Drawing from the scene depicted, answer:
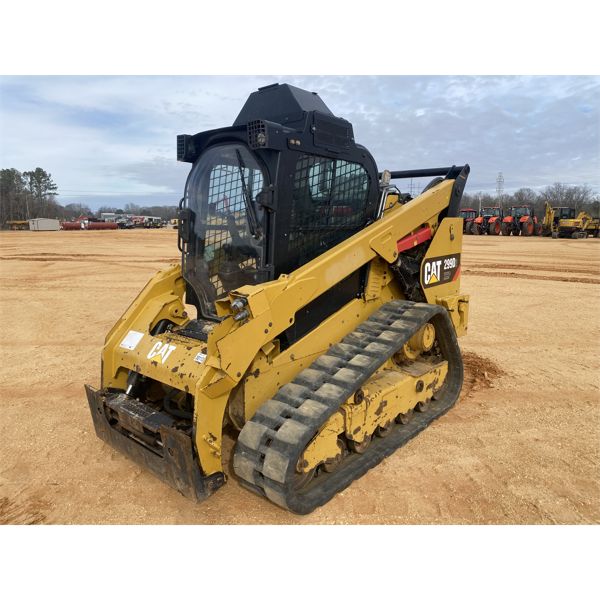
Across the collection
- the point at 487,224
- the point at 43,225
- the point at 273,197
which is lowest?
the point at 43,225

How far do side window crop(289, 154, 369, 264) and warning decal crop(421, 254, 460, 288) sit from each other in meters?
0.97

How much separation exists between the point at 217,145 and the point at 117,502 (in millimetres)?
3136

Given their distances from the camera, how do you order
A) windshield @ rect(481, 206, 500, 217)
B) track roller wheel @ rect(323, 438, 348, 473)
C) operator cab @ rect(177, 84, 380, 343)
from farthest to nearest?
windshield @ rect(481, 206, 500, 217) → operator cab @ rect(177, 84, 380, 343) → track roller wheel @ rect(323, 438, 348, 473)

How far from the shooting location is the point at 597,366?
22.4 feet

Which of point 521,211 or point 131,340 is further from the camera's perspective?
point 521,211

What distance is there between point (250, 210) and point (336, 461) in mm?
2209

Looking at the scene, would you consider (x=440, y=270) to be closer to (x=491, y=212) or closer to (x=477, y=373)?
(x=477, y=373)

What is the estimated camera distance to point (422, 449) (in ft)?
14.7

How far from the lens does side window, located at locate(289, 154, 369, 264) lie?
421 centimetres

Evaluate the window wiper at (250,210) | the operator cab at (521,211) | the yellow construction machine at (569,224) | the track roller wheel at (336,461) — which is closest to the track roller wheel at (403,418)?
the track roller wheel at (336,461)

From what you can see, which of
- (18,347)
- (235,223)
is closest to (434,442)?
(235,223)

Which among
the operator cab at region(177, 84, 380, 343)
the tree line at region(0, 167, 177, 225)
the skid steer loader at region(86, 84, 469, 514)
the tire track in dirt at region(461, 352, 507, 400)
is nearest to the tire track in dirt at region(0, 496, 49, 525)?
the skid steer loader at region(86, 84, 469, 514)

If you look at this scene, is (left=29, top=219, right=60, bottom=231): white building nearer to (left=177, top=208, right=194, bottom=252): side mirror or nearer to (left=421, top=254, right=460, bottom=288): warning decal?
(left=177, top=208, right=194, bottom=252): side mirror

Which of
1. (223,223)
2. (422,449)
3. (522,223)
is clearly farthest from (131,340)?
(522,223)
